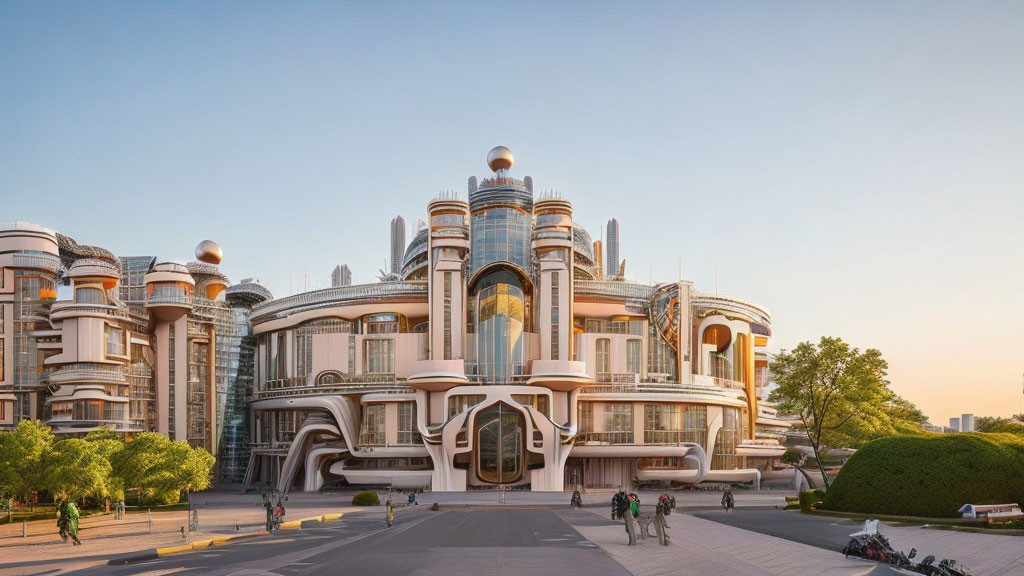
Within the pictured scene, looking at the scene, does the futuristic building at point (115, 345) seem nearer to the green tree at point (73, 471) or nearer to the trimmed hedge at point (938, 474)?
the green tree at point (73, 471)

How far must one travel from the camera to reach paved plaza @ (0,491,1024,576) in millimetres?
25344

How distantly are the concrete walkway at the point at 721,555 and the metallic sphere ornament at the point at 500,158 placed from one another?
184 ft

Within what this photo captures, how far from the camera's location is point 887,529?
112ft

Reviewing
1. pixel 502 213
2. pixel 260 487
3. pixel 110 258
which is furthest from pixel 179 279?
pixel 502 213

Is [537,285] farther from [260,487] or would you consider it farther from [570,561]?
[570,561]

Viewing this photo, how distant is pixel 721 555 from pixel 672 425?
53.2m

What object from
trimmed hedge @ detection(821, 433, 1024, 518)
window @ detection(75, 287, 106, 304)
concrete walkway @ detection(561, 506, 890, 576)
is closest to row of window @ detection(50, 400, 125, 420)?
window @ detection(75, 287, 106, 304)

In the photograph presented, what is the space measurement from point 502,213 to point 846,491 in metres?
46.5

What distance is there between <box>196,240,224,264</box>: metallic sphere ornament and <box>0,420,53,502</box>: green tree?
45.2m

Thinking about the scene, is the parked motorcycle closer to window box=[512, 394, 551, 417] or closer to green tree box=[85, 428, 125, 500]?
green tree box=[85, 428, 125, 500]

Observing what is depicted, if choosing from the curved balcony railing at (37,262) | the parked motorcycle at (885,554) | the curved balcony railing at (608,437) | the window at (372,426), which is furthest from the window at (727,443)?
the curved balcony railing at (37,262)

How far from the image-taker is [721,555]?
28109mm

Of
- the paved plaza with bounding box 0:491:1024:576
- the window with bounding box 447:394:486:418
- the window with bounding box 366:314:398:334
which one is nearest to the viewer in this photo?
the paved plaza with bounding box 0:491:1024:576

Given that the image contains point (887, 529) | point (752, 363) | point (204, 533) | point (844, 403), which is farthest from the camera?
point (752, 363)
